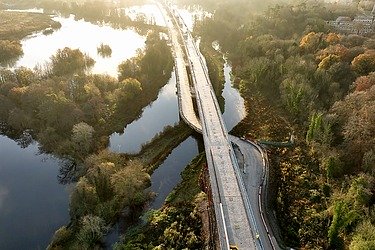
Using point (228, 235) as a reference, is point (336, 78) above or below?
above

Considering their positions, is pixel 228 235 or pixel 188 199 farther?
pixel 188 199

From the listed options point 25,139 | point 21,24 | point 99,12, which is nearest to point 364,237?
point 25,139

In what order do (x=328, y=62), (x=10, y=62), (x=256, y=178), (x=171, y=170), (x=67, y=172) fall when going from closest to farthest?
(x=256, y=178)
(x=67, y=172)
(x=171, y=170)
(x=328, y=62)
(x=10, y=62)

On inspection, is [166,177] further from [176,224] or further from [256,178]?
[256,178]

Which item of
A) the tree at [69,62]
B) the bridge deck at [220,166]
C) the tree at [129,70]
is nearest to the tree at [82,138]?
the bridge deck at [220,166]

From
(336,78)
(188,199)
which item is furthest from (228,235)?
(336,78)

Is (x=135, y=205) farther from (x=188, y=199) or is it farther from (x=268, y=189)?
(x=268, y=189)

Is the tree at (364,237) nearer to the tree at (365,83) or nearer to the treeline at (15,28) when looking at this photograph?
the tree at (365,83)
